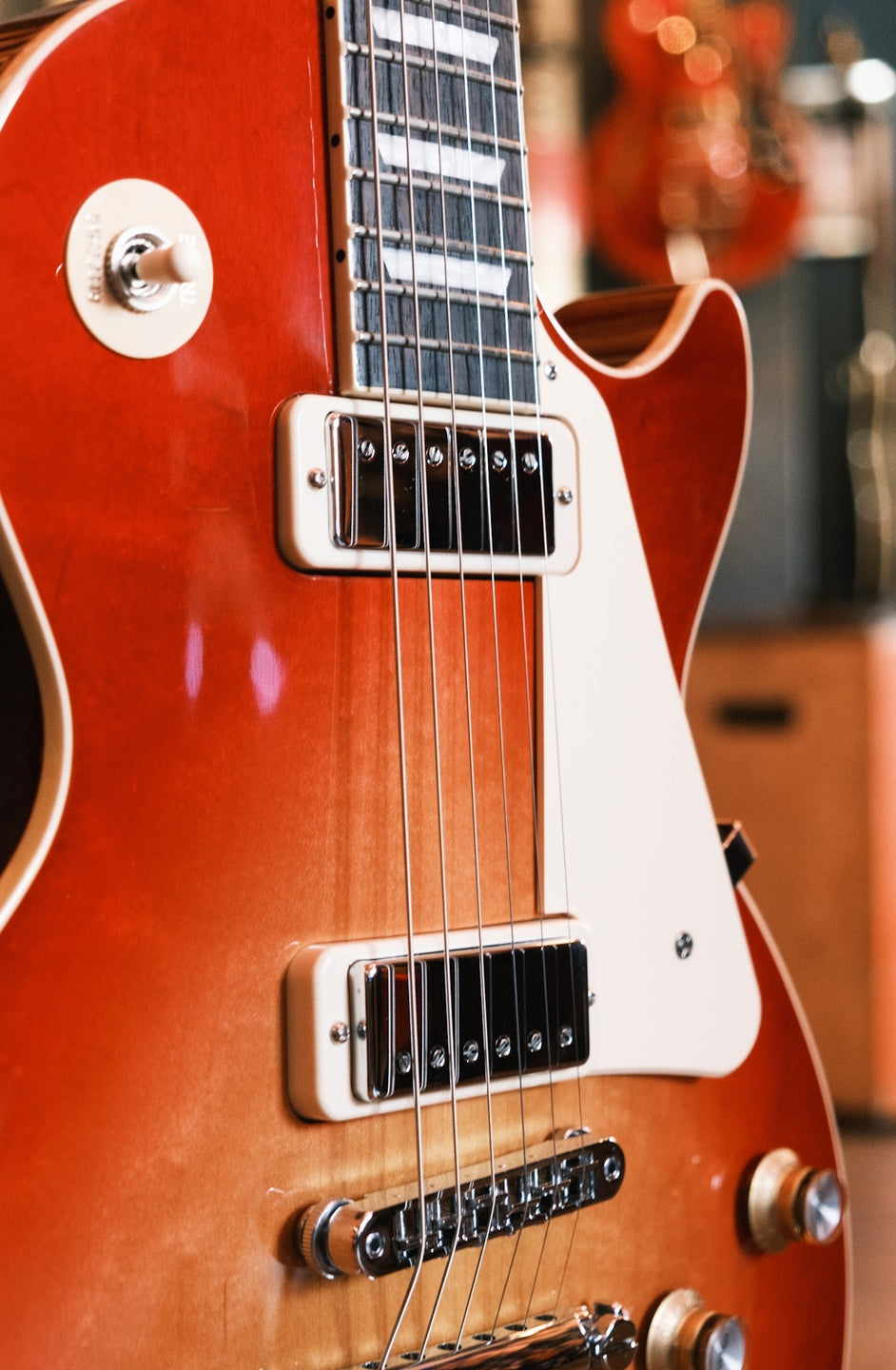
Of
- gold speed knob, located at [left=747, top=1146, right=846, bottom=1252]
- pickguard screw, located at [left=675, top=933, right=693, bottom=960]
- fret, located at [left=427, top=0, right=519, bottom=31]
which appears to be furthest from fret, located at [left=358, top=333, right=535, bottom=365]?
gold speed knob, located at [left=747, top=1146, right=846, bottom=1252]

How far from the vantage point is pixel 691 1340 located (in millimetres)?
719

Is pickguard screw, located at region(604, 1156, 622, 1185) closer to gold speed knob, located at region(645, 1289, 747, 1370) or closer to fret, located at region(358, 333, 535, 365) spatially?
gold speed knob, located at region(645, 1289, 747, 1370)

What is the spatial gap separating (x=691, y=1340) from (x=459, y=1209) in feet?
0.55

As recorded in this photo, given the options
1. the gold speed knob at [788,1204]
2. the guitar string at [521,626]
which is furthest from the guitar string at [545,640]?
the gold speed knob at [788,1204]

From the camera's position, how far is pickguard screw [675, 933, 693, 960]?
759 millimetres

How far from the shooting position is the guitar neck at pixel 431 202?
630 millimetres

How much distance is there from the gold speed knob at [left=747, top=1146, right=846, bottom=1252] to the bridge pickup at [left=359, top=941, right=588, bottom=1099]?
153mm

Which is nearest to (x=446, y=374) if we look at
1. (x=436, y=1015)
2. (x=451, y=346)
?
(x=451, y=346)

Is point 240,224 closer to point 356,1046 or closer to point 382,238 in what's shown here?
point 382,238

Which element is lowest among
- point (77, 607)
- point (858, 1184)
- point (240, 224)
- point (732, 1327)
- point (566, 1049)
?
point (858, 1184)

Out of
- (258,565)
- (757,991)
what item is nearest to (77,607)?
(258,565)

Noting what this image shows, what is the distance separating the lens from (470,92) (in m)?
0.70

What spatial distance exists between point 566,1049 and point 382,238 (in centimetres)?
35

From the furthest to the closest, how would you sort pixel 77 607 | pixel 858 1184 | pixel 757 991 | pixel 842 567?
pixel 842 567 → pixel 858 1184 → pixel 757 991 → pixel 77 607
